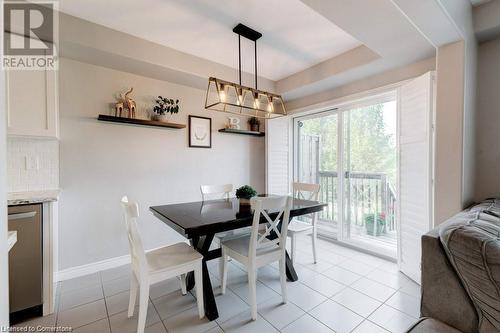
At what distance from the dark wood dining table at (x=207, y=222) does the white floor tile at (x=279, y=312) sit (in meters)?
0.39

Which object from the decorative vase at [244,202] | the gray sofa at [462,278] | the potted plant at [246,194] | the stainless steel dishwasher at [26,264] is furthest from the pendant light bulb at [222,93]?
the gray sofa at [462,278]

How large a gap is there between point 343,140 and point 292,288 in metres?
2.17

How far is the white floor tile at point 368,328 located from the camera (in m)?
1.64

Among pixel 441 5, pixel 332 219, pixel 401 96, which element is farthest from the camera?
pixel 332 219

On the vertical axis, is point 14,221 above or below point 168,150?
below

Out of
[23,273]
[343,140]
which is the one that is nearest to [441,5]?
[343,140]

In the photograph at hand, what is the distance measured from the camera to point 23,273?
1.74 m

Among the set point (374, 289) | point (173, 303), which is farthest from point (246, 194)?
point (374, 289)

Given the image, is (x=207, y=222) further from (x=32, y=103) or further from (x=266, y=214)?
(x=32, y=103)

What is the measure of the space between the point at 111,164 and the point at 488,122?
3919 millimetres

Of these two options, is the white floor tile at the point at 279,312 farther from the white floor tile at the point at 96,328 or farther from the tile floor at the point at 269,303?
the white floor tile at the point at 96,328

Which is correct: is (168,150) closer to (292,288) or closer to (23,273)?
(23,273)

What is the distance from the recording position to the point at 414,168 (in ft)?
7.72
